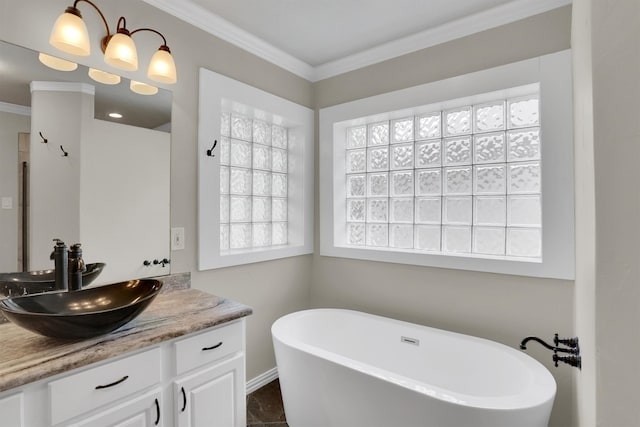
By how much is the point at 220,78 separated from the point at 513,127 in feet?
6.55

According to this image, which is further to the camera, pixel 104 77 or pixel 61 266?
pixel 104 77

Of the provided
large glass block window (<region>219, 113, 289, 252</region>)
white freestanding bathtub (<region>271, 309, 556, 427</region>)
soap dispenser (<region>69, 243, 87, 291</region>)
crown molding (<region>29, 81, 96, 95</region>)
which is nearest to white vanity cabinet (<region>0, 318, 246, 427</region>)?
white freestanding bathtub (<region>271, 309, 556, 427</region>)

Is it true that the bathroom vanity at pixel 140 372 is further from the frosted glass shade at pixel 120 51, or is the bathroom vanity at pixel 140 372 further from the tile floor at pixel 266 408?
the frosted glass shade at pixel 120 51

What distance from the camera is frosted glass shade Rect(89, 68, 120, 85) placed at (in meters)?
1.63

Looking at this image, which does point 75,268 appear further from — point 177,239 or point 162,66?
point 162,66

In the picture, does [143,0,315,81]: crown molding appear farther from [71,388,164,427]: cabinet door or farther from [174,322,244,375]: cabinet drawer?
[71,388,164,427]: cabinet door

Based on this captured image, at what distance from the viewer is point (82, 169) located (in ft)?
5.24

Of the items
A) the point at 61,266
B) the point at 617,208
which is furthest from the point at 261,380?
the point at 617,208

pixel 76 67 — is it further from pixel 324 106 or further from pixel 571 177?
pixel 571 177

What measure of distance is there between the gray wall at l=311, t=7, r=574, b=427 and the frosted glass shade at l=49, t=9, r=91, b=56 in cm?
180

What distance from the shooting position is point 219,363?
4.79ft

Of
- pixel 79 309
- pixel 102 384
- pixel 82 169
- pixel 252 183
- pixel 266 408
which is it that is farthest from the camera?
pixel 252 183

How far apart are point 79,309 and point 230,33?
1.89 meters

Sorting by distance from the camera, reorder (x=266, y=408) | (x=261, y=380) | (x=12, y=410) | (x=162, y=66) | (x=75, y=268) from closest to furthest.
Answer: (x=12, y=410) < (x=75, y=268) < (x=162, y=66) < (x=266, y=408) < (x=261, y=380)
